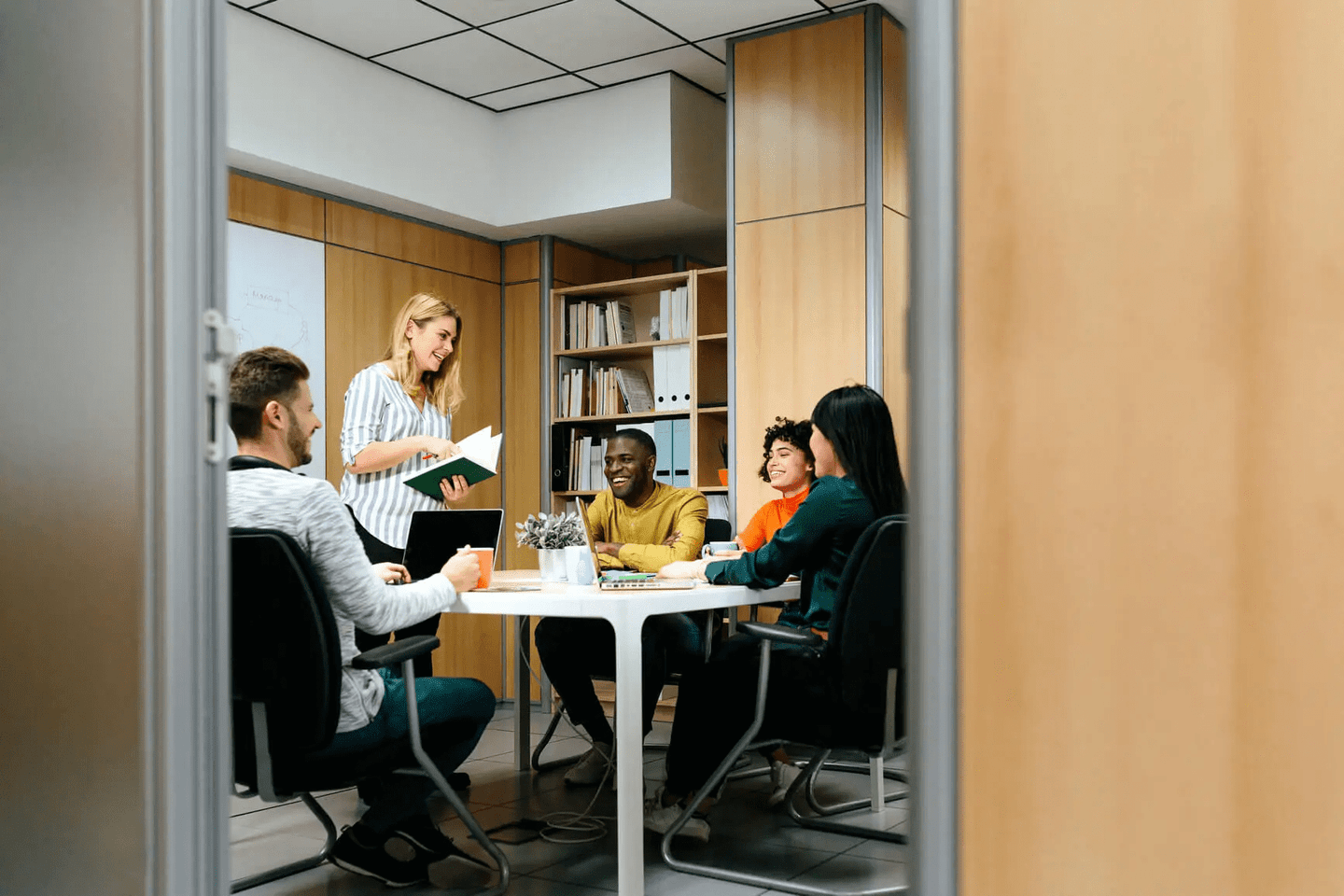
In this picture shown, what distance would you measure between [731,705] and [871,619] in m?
0.65

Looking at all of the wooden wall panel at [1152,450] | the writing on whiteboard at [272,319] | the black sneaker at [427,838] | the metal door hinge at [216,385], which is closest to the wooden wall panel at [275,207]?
the writing on whiteboard at [272,319]

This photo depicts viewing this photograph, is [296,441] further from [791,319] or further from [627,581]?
[791,319]

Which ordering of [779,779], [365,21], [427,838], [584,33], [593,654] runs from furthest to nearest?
1. [584,33]
2. [365,21]
3. [779,779]
4. [593,654]
5. [427,838]

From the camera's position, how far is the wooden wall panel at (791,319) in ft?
14.8

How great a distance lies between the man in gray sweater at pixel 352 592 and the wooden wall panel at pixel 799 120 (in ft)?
8.21

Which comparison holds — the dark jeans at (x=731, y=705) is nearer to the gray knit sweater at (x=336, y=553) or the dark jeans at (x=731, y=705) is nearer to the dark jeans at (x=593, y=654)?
the dark jeans at (x=593, y=654)

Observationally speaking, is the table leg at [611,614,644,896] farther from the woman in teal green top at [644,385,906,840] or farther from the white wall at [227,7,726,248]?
the white wall at [227,7,726,248]

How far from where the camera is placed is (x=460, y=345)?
5320 mm

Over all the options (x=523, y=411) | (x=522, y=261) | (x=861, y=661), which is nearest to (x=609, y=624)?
(x=861, y=661)

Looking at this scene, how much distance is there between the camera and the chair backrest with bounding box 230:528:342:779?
7.00 feet

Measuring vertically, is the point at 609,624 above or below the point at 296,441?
below

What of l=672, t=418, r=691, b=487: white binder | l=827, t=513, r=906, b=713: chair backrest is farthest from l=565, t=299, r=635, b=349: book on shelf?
l=827, t=513, r=906, b=713: chair backrest

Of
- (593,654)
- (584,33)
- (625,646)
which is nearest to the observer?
(625,646)

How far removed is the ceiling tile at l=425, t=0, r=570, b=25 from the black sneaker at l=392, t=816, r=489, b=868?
10.4 feet
